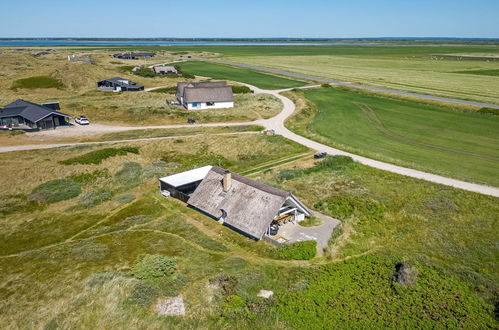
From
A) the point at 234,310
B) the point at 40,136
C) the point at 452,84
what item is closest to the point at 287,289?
the point at 234,310

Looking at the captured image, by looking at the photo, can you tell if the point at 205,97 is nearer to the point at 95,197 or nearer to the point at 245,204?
the point at 95,197

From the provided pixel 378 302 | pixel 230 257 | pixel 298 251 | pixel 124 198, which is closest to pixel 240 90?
pixel 124 198

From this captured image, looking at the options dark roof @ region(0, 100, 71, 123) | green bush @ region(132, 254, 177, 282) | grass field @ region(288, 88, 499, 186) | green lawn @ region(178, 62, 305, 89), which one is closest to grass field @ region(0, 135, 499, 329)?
green bush @ region(132, 254, 177, 282)

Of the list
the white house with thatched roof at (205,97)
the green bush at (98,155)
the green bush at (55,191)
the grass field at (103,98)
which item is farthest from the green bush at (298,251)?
the white house with thatched roof at (205,97)

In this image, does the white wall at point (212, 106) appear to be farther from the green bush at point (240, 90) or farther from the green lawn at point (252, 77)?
the green lawn at point (252, 77)

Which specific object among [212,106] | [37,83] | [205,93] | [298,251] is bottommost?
[298,251]

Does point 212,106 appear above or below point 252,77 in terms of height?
below

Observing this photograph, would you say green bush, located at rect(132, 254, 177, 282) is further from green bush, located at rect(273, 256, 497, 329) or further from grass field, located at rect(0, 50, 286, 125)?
grass field, located at rect(0, 50, 286, 125)
